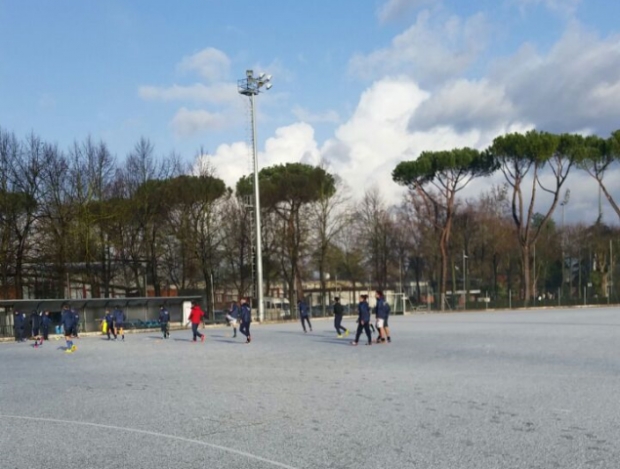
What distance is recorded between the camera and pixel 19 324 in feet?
110

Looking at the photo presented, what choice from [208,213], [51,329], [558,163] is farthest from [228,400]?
[558,163]

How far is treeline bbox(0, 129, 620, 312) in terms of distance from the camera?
4497cm

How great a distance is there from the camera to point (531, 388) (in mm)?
12719

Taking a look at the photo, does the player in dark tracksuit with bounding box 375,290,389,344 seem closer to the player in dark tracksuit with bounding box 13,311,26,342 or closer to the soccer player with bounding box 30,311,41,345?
the soccer player with bounding box 30,311,41,345

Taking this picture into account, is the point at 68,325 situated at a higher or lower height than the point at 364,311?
lower

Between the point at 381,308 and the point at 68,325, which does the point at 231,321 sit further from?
the point at 381,308

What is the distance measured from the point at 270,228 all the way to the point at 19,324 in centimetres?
2770

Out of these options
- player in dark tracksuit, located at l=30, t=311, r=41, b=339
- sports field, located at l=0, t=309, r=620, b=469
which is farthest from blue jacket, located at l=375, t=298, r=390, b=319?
player in dark tracksuit, located at l=30, t=311, r=41, b=339

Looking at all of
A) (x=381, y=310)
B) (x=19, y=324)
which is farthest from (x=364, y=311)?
(x=19, y=324)

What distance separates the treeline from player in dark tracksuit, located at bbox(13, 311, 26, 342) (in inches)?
392

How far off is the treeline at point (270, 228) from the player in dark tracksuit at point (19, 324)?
32.7 ft

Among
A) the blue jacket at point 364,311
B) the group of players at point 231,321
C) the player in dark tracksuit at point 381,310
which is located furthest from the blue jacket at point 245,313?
the player in dark tracksuit at point 381,310

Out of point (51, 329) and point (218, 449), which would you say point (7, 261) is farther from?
point (218, 449)

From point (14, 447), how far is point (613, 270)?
85.2 meters
